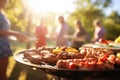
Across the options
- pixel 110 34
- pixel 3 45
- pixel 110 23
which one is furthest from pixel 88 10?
pixel 3 45

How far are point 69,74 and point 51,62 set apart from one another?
63 centimetres

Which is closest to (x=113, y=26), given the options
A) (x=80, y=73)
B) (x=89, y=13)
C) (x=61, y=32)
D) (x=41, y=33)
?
(x=89, y=13)

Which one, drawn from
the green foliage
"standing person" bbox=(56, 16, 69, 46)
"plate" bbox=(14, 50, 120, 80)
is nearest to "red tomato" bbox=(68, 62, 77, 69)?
"plate" bbox=(14, 50, 120, 80)

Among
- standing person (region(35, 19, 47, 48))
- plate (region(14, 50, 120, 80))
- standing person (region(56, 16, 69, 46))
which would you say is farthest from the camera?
standing person (region(56, 16, 69, 46))

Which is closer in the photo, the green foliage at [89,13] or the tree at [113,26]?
the tree at [113,26]

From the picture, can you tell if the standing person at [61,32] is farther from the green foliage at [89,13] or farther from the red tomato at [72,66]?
Answer: the green foliage at [89,13]

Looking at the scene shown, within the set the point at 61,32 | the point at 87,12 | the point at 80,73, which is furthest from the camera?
the point at 87,12

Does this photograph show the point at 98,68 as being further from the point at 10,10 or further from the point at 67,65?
the point at 10,10

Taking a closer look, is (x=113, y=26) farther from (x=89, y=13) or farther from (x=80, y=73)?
(x=80, y=73)

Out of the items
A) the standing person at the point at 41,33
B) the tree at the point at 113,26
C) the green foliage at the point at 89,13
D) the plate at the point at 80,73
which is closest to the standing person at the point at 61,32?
the standing person at the point at 41,33

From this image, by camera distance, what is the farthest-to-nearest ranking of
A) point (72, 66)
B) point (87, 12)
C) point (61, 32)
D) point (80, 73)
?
1. point (87, 12)
2. point (61, 32)
3. point (72, 66)
4. point (80, 73)

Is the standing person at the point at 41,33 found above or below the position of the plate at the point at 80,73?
below

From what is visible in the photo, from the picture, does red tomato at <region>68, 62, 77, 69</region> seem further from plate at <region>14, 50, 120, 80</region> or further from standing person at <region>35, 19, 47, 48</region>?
standing person at <region>35, 19, 47, 48</region>

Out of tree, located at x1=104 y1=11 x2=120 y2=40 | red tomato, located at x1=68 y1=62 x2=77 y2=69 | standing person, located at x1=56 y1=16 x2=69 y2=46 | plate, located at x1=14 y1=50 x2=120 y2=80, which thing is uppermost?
red tomato, located at x1=68 y1=62 x2=77 y2=69
